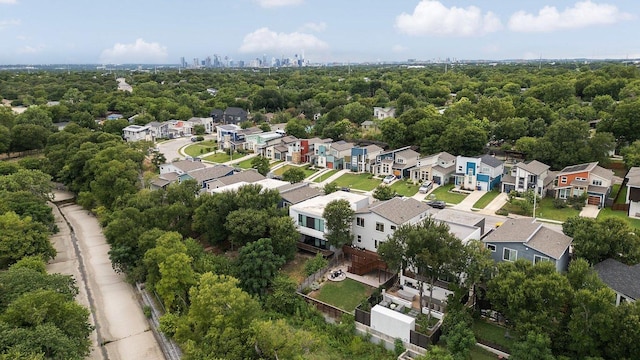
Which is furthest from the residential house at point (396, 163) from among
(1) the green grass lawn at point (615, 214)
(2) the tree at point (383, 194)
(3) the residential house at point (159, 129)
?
(3) the residential house at point (159, 129)

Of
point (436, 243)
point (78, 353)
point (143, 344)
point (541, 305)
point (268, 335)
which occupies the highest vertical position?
point (436, 243)

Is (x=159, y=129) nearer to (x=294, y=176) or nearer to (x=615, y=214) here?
(x=294, y=176)

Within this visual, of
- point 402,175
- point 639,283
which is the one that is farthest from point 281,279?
point 402,175

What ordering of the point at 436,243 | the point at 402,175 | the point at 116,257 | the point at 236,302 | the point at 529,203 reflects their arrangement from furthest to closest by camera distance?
the point at 402,175, the point at 529,203, the point at 116,257, the point at 436,243, the point at 236,302

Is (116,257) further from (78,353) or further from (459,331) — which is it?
(459,331)

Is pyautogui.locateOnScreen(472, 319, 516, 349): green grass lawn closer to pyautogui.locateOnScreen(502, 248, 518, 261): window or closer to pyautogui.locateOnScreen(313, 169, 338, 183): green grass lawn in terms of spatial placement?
pyautogui.locateOnScreen(502, 248, 518, 261): window

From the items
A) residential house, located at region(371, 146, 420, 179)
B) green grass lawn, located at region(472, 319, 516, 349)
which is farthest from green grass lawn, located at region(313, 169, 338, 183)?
green grass lawn, located at region(472, 319, 516, 349)
